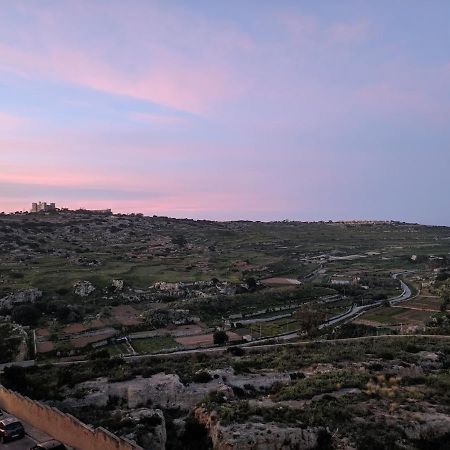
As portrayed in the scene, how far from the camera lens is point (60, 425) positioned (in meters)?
20.8

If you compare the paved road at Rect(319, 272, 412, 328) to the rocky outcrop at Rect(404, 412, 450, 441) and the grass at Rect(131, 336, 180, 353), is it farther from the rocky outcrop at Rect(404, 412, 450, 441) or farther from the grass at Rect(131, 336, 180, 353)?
the rocky outcrop at Rect(404, 412, 450, 441)

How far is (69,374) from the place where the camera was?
30.5 m

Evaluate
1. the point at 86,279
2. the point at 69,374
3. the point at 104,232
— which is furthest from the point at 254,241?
the point at 69,374

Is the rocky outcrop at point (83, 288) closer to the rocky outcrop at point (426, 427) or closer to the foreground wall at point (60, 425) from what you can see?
the foreground wall at point (60, 425)

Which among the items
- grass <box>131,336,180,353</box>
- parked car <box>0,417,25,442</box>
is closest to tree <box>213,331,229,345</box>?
grass <box>131,336,180,353</box>

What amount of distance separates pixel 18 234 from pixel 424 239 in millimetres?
132985

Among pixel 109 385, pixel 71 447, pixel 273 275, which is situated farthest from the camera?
pixel 273 275

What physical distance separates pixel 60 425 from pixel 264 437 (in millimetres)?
8300

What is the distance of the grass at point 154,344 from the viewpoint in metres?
49.3

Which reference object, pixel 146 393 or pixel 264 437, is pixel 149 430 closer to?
pixel 264 437

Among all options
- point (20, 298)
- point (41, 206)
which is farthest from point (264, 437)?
point (41, 206)

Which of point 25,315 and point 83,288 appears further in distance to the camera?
point 83,288

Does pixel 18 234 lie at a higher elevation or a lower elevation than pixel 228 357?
higher

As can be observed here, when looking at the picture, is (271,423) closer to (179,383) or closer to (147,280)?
(179,383)
